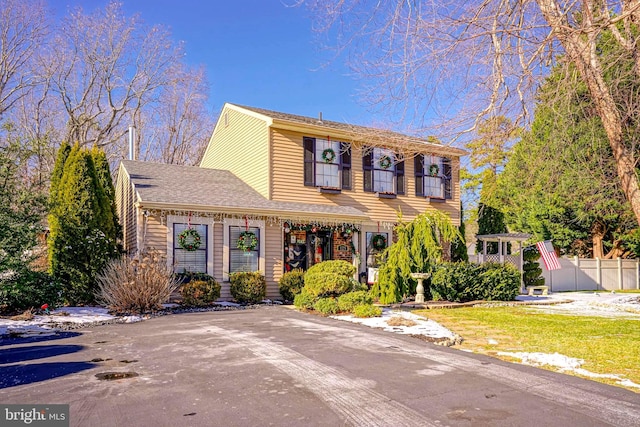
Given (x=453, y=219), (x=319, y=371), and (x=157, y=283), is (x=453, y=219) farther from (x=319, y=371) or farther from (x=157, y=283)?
(x=319, y=371)

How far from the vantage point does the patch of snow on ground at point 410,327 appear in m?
8.29

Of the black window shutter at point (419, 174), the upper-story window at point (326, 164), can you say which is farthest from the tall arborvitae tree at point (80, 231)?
the black window shutter at point (419, 174)

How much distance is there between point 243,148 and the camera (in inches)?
706

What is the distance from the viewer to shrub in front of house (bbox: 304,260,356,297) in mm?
12055

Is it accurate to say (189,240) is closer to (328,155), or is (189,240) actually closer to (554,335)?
(328,155)

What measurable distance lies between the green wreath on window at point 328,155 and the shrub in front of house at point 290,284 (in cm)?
428

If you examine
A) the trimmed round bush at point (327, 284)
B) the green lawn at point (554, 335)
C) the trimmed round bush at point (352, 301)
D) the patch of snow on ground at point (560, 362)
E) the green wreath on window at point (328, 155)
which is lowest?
the green lawn at point (554, 335)

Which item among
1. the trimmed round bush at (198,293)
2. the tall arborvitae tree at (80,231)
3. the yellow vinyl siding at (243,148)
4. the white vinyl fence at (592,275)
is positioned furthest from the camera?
the white vinyl fence at (592,275)

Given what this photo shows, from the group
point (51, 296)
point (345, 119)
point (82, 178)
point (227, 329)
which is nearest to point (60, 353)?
point (227, 329)

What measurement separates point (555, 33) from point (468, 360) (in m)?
4.51

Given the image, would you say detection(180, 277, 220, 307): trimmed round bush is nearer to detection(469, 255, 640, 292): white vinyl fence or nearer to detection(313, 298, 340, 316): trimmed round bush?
detection(313, 298, 340, 316): trimmed round bush

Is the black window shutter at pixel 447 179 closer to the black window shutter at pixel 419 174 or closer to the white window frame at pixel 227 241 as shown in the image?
the black window shutter at pixel 419 174

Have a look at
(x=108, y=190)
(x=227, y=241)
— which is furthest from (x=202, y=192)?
(x=108, y=190)

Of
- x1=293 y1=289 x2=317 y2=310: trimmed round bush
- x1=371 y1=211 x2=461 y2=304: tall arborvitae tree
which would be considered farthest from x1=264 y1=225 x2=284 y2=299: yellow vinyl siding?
x1=371 y1=211 x2=461 y2=304: tall arborvitae tree
